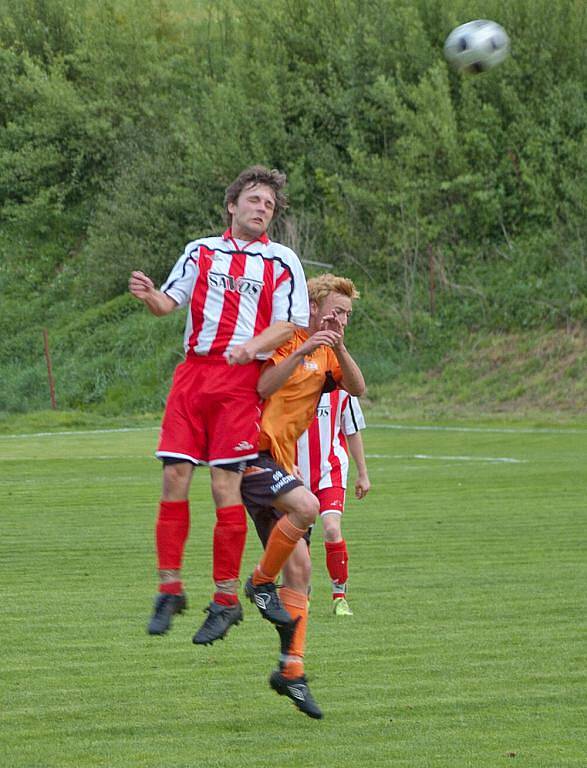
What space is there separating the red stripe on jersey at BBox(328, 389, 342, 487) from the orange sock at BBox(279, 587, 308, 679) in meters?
2.48

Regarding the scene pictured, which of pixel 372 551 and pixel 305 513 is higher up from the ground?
pixel 305 513

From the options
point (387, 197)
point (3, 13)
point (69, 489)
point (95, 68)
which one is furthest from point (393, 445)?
point (3, 13)

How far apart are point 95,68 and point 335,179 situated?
12911mm

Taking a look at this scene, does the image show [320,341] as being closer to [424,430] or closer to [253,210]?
[253,210]

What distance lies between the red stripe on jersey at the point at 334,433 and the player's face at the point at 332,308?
7.47 ft

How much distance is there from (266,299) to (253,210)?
→ 0.43 meters

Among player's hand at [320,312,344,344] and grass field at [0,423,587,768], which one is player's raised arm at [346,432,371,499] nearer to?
grass field at [0,423,587,768]

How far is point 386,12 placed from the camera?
132 ft

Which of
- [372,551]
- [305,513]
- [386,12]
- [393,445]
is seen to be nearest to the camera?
[305,513]

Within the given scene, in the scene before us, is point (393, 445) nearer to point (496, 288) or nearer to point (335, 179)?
point (496, 288)

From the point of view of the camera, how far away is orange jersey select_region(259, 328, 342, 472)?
257 inches

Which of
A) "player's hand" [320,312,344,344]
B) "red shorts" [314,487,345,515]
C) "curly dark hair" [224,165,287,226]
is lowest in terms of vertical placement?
"red shorts" [314,487,345,515]

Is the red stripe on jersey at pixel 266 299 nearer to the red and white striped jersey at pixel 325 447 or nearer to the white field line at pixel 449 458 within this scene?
the red and white striped jersey at pixel 325 447

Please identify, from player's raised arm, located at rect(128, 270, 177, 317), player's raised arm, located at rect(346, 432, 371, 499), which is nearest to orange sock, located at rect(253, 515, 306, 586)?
player's raised arm, located at rect(128, 270, 177, 317)
